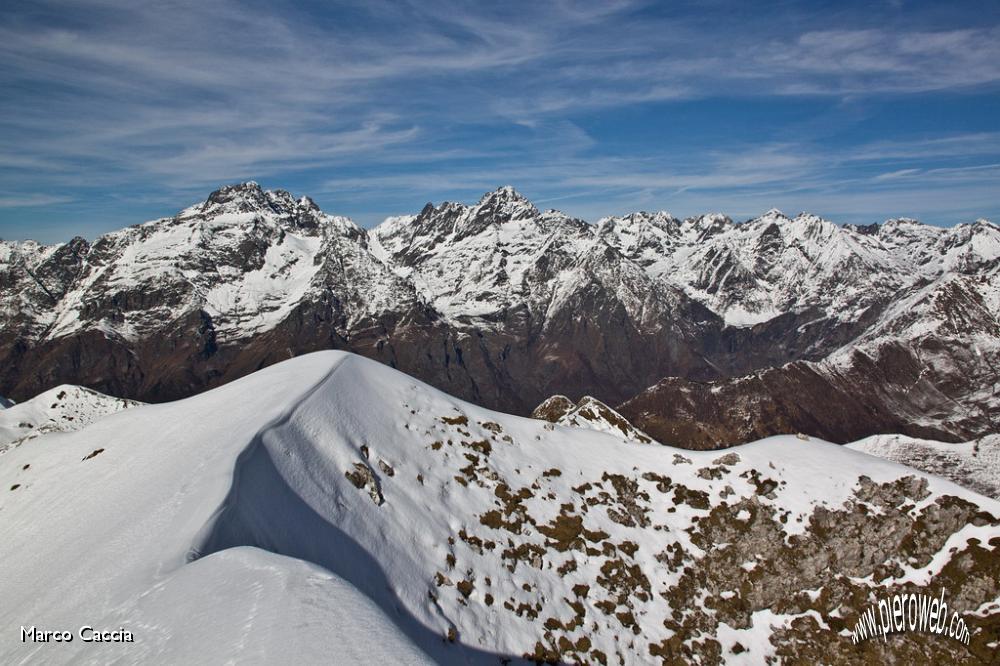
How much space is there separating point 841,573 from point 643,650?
23095mm

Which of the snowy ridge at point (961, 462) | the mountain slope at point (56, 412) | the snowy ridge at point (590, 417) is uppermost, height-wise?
the snowy ridge at point (590, 417)

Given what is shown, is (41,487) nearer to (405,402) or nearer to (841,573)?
(405,402)

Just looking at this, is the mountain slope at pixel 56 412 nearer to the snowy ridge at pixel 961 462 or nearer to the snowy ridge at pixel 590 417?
the snowy ridge at pixel 590 417

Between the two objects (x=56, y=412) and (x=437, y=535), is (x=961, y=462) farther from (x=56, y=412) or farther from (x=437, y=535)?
(x=56, y=412)

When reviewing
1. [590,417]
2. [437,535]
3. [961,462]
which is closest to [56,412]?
[590,417]

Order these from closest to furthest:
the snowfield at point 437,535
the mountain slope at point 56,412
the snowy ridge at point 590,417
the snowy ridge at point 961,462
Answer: the snowfield at point 437,535 < the snowy ridge at point 590,417 < the mountain slope at point 56,412 < the snowy ridge at point 961,462

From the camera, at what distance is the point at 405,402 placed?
70000 mm

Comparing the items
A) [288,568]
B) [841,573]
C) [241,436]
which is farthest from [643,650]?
[241,436]

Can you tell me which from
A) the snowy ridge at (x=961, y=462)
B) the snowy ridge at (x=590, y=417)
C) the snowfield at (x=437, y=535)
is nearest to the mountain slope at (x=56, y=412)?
the snowy ridge at (x=590, y=417)

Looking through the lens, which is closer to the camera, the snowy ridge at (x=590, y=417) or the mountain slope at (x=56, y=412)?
the snowy ridge at (x=590, y=417)

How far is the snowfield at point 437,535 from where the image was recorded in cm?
2934

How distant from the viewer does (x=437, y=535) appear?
171ft

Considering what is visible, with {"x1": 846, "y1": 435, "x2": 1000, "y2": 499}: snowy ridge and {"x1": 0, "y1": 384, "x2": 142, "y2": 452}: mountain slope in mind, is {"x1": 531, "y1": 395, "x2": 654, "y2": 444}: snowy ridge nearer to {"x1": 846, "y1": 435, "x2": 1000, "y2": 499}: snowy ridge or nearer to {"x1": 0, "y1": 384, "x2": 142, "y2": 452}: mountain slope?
{"x1": 846, "y1": 435, "x2": 1000, "y2": 499}: snowy ridge

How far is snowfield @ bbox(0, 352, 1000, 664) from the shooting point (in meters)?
29.3
